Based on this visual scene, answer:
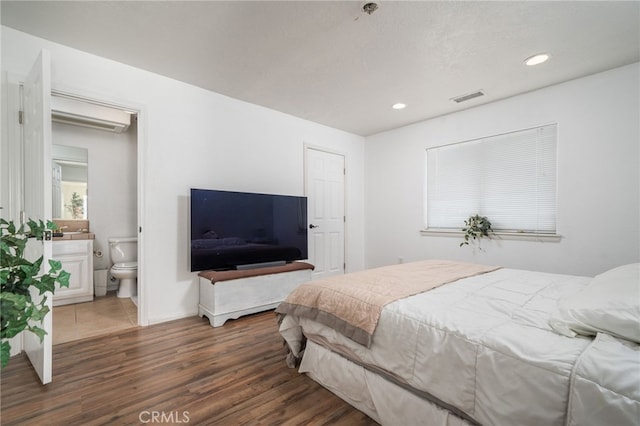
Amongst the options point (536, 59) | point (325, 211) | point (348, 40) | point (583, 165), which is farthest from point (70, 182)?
point (583, 165)

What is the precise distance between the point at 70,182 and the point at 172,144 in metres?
2.19

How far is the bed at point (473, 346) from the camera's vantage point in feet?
2.96

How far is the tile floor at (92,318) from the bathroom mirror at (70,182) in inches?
50.4

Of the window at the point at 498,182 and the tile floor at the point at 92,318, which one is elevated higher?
the window at the point at 498,182

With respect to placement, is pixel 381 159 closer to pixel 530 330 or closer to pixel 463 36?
pixel 463 36

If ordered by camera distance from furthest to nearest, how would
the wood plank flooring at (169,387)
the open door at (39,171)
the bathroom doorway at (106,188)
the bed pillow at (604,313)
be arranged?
the bathroom doorway at (106,188) → the open door at (39,171) → the wood plank flooring at (169,387) → the bed pillow at (604,313)

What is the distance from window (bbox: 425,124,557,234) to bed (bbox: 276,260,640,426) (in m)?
1.40

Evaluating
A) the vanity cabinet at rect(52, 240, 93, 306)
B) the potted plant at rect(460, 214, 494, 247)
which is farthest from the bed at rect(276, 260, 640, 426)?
the vanity cabinet at rect(52, 240, 93, 306)

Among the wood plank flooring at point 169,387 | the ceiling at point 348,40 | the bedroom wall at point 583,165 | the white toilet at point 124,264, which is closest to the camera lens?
the wood plank flooring at point 169,387

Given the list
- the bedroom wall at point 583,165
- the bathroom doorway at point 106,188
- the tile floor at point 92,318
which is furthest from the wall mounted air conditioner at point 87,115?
the bedroom wall at point 583,165

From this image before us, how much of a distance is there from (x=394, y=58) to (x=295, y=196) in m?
1.96

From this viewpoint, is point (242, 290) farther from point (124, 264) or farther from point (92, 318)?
point (124, 264)

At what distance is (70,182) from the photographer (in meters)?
3.97

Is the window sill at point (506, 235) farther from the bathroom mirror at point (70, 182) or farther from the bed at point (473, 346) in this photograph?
the bathroom mirror at point (70, 182)
